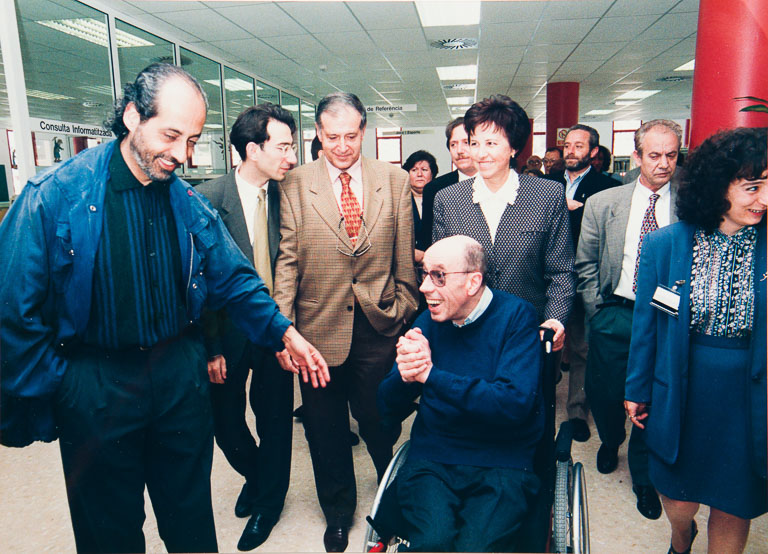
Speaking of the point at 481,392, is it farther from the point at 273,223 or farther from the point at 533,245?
the point at 273,223

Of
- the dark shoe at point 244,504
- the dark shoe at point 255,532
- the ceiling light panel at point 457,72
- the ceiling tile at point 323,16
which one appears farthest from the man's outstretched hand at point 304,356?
the ceiling light panel at point 457,72

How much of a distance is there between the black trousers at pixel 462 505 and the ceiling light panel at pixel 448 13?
16.6ft

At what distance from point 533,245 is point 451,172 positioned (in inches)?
48.0

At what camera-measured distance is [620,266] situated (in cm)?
236

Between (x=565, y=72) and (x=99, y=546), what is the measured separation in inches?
379

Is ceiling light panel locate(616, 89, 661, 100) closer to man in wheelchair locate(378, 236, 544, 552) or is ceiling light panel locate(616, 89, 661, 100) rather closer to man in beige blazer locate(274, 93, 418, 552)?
man in beige blazer locate(274, 93, 418, 552)

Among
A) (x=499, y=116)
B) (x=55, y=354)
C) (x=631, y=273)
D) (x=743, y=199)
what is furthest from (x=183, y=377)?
(x=631, y=273)

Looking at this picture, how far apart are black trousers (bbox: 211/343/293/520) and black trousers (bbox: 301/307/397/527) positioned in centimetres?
10

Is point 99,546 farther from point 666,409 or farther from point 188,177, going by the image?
point 188,177

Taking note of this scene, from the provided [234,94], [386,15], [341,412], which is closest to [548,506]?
[341,412]

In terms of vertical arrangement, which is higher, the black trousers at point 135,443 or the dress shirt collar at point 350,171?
the dress shirt collar at point 350,171

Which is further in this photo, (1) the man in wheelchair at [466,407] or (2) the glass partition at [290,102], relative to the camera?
(2) the glass partition at [290,102]

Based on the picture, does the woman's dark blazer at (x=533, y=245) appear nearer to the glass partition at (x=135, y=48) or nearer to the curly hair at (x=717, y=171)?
the curly hair at (x=717, y=171)

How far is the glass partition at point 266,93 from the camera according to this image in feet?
28.1
